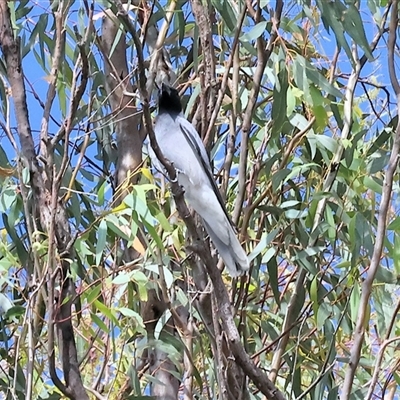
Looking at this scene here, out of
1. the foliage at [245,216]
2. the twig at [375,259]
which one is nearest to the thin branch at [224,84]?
the foliage at [245,216]

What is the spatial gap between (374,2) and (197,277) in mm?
609

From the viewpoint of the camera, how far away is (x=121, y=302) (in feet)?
5.96

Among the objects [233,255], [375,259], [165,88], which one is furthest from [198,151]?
[375,259]

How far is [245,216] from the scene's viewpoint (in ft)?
5.17

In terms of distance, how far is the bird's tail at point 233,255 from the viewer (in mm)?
1512

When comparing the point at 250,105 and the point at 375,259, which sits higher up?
the point at 250,105

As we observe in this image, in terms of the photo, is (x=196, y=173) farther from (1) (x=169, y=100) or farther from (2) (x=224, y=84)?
(2) (x=224, y=84)

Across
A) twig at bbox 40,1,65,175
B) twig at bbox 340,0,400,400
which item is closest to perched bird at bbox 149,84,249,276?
twig at bbox 40,1,65,175

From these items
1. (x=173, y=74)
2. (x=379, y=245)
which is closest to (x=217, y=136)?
(x=173, y=74)

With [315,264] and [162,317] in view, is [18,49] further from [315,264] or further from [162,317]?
[315,264]

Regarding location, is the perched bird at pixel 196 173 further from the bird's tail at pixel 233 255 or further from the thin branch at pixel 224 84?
the thin branch at pixel 224 84

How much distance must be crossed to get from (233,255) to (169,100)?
529 millimetres

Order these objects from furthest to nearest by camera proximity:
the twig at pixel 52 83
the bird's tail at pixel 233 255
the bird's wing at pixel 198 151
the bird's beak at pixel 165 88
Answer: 1. the bird's beak at pixel 165 88
2. the bird's wing at pixel 198 151
3. the bird's tail at pixel 233 255
4. the twig at pixel 52 83

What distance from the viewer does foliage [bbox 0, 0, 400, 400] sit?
4.69 ft
